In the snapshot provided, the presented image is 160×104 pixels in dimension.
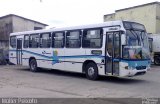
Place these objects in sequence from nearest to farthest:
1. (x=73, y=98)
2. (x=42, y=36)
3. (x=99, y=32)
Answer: (x=73, y=98)
(x=99, y=32)
(x=42, y=36)

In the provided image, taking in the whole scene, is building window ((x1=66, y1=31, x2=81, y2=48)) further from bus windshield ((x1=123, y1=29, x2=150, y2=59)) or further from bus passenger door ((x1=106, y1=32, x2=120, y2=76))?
bus windshield ((x1=123, y1=29, x2=150, y2=59))

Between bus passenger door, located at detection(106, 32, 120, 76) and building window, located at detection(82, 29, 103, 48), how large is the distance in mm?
572

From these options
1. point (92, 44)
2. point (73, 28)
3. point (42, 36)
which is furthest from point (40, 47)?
point (92, 44)

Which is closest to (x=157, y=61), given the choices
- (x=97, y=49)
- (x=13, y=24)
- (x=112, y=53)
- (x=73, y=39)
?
(x=73, y=39)

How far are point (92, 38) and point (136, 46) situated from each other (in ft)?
8.28

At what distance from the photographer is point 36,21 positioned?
45.6m

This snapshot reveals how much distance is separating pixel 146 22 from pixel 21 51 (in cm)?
2206

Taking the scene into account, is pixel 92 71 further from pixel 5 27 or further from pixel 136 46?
pixel 5 27

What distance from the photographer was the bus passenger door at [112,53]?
587 inches

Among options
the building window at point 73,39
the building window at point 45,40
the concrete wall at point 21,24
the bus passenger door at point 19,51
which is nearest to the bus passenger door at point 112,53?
the building window at point 73,39

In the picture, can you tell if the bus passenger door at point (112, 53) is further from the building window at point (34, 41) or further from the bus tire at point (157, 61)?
the bus tire at point (157, 61)

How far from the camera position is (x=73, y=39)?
17.7 meters

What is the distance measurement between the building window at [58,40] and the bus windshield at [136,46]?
513 cm

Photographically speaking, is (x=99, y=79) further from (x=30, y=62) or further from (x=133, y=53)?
(x=30, y=62)
